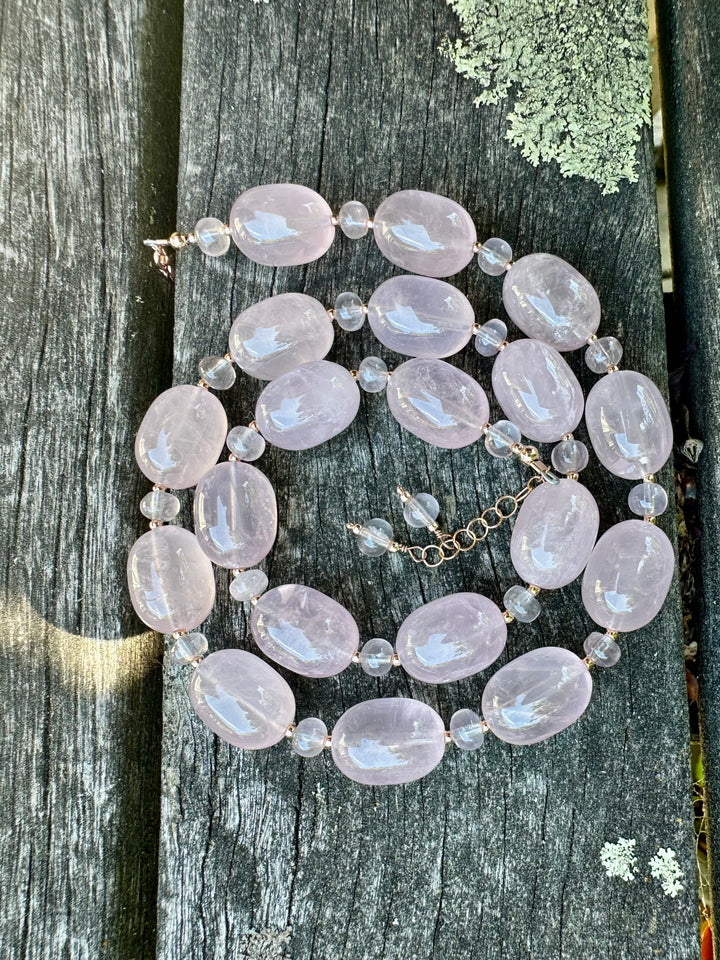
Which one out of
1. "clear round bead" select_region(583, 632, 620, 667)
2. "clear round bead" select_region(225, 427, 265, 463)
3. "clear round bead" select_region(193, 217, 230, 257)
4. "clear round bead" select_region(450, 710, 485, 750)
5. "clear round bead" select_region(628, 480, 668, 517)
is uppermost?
"clear round bead" select_region(193, 217, 230, 257)

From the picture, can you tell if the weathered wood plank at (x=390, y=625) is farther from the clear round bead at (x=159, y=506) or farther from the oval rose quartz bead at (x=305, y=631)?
the clear round bead at (x=159, y=506)

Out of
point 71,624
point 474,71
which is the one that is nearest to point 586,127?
point 474,71

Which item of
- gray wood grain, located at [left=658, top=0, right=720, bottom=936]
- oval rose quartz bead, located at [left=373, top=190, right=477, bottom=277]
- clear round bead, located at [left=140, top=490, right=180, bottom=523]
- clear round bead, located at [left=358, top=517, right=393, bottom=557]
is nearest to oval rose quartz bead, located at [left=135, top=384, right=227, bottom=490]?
clear round bead, located at [left=140, top=490, right=180, bottom=523]

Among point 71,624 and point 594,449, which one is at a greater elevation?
point 594,449

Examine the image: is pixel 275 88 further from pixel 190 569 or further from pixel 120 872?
pixel 120 872

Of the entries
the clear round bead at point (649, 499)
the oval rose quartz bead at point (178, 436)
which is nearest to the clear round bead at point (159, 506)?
the oval rose quartz bead at point (178, 436)

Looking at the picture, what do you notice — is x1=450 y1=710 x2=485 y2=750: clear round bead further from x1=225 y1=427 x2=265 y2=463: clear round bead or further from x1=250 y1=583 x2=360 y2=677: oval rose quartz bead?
x1=225 y1=427 x2=265 y2=463: clear round bead
